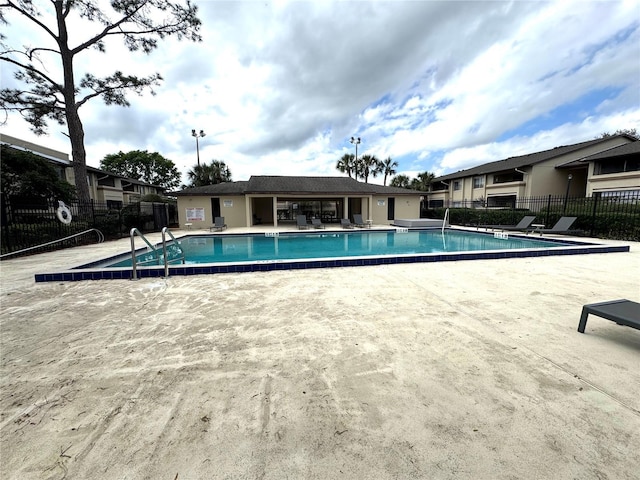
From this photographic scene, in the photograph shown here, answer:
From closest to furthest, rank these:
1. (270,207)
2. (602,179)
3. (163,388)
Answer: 1. (163,388)
2. (602,179)
3. (270,207)

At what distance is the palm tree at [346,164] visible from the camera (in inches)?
1409

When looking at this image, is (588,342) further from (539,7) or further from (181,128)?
(181,128)

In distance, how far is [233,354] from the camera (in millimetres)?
2617

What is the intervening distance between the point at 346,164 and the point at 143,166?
35235mm

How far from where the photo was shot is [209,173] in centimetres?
3095

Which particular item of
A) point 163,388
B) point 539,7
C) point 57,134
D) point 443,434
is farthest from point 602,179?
point 57,134

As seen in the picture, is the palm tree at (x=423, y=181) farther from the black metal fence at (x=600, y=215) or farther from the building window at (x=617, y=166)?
the black metal fence at (x=600, y=215)

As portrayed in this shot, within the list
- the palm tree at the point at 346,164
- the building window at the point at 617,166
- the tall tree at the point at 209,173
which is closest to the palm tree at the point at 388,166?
the palm tree at the point at 346,164

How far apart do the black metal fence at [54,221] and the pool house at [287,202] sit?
3639 millimetres

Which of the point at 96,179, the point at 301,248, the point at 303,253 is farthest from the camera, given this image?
the point at 96,179

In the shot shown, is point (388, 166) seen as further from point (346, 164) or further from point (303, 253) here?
point (303, 253)

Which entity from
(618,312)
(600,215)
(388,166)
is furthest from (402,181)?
(618,312)

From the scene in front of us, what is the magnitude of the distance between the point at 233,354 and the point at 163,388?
63 centimetres

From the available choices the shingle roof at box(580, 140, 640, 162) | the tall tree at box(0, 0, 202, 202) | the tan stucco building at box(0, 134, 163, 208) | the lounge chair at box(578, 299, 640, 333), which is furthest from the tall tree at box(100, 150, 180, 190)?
the shingle roof at box(580, 140, 640, 162)
